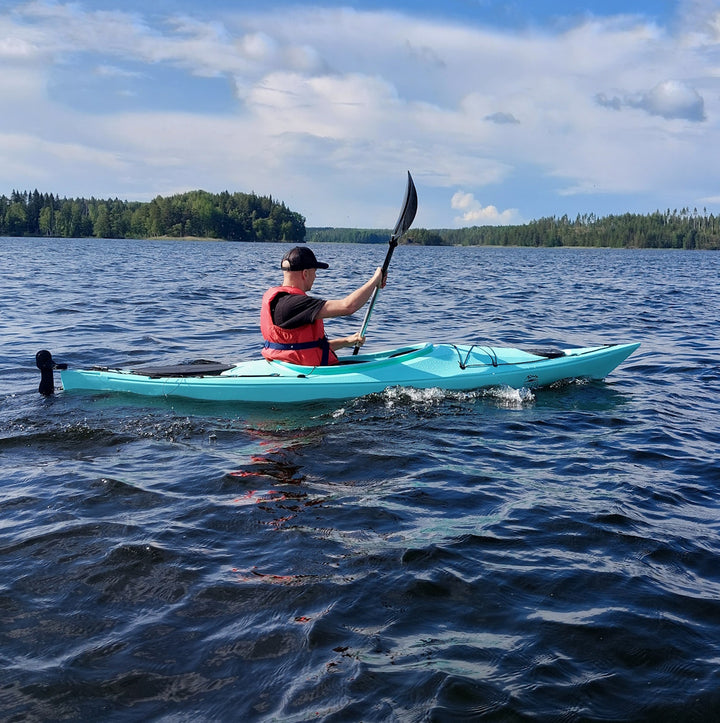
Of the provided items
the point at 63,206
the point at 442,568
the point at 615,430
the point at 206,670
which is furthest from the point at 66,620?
the point at 63,206

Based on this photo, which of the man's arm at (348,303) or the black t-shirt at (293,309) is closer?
the man's arm at (348,303)

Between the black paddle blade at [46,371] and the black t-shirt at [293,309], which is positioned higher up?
the black t-shirt at [293,309]

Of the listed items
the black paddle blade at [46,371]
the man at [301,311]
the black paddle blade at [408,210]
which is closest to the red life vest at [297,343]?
the man at [301,311]

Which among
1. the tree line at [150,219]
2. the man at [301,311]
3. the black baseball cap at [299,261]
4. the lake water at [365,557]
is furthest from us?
the tree line at [150,219]

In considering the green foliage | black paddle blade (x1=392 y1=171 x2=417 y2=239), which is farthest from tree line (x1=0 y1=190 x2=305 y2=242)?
black paddle blade (x1=392 y1=171 x2=417 y2=239)

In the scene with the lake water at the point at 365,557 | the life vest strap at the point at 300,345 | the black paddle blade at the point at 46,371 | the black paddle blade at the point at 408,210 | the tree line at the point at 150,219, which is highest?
the tree line at the point at 150,219

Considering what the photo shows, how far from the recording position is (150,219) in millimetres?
131500

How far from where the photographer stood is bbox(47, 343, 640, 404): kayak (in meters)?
7.55

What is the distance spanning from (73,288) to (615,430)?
20.0m

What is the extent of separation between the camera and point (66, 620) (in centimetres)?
339

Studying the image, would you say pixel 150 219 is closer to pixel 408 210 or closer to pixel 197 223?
pixel 197 223

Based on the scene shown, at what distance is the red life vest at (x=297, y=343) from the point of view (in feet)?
24.6

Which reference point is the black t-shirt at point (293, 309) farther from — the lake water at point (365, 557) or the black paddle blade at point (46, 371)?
the black paddle blade at point (46, 371)

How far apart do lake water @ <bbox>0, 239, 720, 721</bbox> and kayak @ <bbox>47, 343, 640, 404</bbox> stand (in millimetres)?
222
